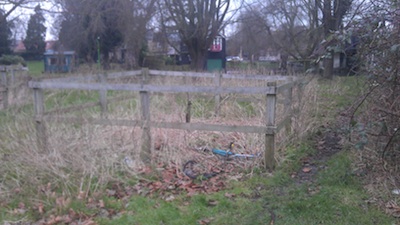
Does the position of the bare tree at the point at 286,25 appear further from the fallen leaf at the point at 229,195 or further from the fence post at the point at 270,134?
the fallen leaf at the point at 229,195

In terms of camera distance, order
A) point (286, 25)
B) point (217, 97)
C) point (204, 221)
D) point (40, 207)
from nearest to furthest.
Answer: point (204, 221) < point (40, 207) < point (217, 97) < point (286, 25)

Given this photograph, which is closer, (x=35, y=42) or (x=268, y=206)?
(x=268, y=206)

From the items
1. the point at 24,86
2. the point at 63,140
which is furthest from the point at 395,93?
the point at 24,86

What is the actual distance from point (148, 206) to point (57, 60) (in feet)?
105

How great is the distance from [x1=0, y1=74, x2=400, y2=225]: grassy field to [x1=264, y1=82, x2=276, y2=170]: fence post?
182 millimetres

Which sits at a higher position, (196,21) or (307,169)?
(196,21)

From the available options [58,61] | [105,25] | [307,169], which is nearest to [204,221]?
[307,169]

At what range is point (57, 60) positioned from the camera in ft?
112

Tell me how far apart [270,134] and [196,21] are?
22.8 meters

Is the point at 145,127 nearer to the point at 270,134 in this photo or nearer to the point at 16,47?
the point at 270,134

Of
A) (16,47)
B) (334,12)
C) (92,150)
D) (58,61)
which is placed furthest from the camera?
(16,47)

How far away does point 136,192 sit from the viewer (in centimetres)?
503

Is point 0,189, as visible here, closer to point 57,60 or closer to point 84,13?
point 84,13

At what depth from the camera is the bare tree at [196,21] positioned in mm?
26688
